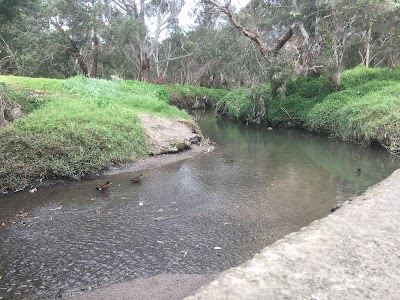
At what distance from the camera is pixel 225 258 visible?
5.70 metres

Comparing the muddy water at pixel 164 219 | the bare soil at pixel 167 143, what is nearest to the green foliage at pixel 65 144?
the bare soil at pixel 167 143

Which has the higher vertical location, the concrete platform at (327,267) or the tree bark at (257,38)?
the tree bark at (257,38)

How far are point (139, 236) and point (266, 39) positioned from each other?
89.3 ft

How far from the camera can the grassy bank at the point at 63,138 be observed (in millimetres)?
8922

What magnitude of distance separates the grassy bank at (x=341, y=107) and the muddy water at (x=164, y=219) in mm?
2220

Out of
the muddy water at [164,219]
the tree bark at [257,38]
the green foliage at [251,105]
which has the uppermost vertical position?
the tree bark at [257,38]

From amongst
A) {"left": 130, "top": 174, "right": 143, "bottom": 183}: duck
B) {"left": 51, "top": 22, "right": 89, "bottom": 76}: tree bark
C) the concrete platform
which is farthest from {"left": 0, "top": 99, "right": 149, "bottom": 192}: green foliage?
{"left": 51, "top": 22, "right": 89, "bottom": 76}: tree bark

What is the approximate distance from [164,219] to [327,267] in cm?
389

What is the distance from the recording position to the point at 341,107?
17.6m

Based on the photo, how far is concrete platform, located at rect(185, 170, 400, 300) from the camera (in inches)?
130

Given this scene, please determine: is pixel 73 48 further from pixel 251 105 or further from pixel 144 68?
pixel 251 105

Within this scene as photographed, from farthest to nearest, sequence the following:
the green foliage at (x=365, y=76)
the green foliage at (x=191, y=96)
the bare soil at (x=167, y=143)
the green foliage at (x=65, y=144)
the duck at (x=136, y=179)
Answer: the green foliage at (x=191, y=96) < the green foliage at (x=365, y=76) < the bare soil at (x=167, y=143) < the duck at (x=136, y=179) < the green foliage at (x=65, y=144)

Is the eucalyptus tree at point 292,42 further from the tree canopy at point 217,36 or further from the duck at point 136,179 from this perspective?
the duck at point 136,179

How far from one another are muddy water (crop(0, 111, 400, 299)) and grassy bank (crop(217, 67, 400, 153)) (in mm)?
2220
